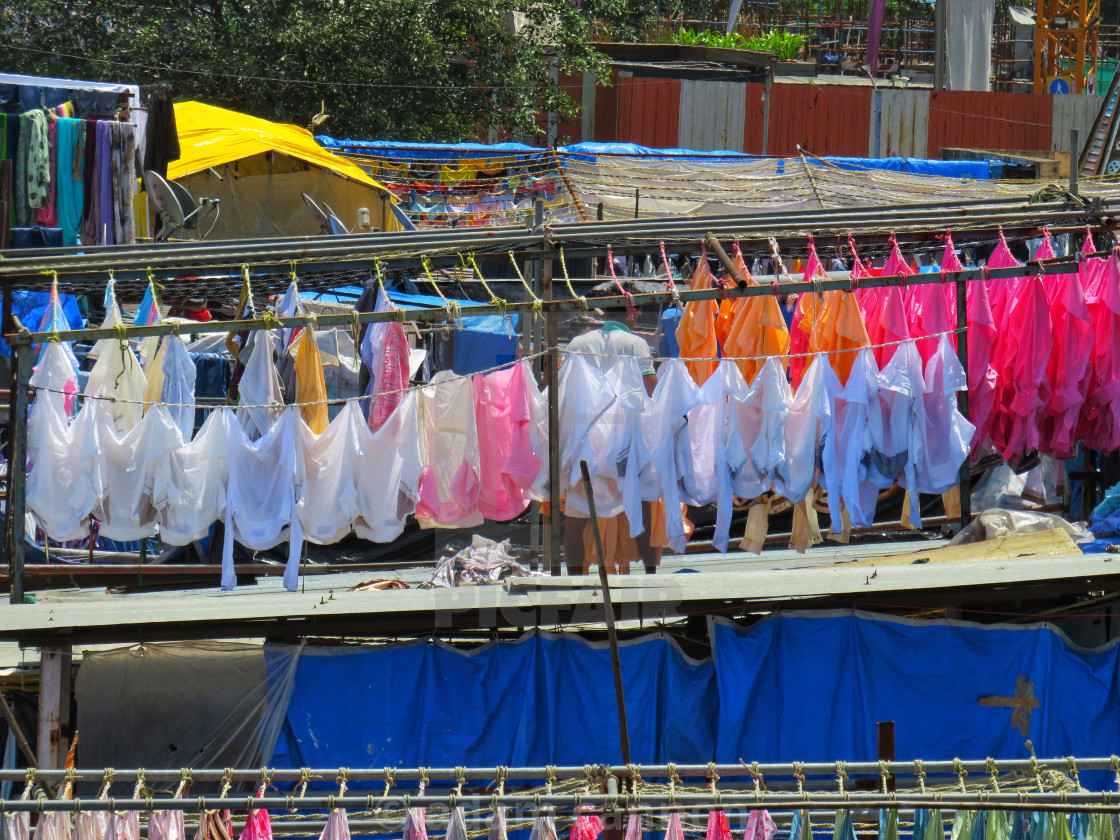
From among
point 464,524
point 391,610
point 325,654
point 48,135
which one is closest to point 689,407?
point 464,524

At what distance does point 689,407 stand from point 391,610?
2.15 meters

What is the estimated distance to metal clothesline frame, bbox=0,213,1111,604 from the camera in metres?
7.13

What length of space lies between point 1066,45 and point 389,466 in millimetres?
31989

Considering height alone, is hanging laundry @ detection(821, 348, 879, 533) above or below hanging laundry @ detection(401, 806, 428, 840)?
above

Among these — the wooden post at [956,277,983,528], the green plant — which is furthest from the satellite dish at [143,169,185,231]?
the green plant

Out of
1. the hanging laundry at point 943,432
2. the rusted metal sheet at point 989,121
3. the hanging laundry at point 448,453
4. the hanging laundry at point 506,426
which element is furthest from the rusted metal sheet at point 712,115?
the hanging laundry at point 448,453

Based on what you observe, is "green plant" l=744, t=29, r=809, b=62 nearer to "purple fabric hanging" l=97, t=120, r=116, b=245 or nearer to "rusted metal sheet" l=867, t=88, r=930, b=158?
"rusted metal sheet" l=867, t=88, r=930, b=158

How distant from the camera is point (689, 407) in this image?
7457 mm

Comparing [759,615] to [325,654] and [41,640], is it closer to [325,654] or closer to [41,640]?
[325,654]

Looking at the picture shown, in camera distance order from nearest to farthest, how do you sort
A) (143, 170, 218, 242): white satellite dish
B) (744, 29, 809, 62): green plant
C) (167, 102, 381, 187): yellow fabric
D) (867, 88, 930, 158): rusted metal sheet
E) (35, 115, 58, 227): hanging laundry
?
(143, 170, 218, 242): white satellite dish < (35, 115, 58, 227): hanging laundry < (167, 102, 381, 187): yellow fabric < (867, 88, 930, 158): rusted metal sheet < (744, 29, 809, 62): green plant

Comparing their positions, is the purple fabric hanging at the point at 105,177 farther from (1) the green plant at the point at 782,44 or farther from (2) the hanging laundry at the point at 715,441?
(1) the green plant at the point at 782,44

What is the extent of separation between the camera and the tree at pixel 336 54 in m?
20.7

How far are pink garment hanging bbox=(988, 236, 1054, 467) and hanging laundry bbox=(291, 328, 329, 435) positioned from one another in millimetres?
4603

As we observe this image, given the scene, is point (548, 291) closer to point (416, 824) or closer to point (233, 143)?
point (416, 824)
